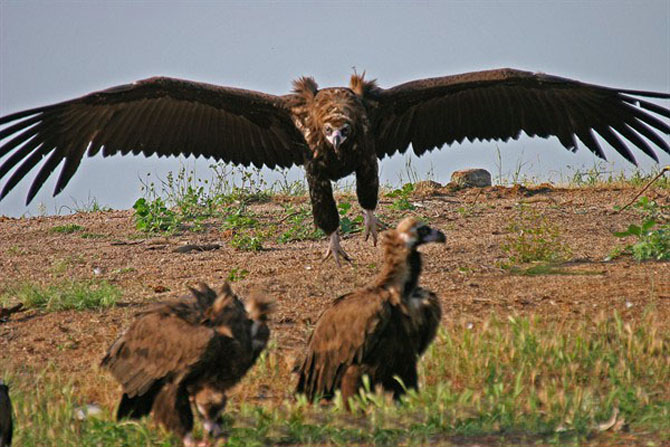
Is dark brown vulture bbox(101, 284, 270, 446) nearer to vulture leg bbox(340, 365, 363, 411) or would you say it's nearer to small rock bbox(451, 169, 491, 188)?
vulture leg bbox(340, 365, 363, 411)

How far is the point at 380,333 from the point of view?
15.8 feet

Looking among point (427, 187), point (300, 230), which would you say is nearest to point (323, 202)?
point (300, 230)

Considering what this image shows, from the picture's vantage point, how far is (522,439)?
169 inches

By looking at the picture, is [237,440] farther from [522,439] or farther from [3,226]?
[3,226]

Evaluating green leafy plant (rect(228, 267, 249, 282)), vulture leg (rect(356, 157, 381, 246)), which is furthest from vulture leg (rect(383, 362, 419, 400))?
vulture leg (rect(356, 157, 381, 246))

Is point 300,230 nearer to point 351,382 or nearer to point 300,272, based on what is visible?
point 300,272

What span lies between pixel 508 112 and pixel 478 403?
581 cm

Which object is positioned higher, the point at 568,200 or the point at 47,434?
the point at 568,200

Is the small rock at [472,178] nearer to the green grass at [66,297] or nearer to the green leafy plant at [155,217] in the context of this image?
the green leafy plant at [155,217]

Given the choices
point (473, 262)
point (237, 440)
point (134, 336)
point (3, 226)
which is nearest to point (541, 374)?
point (237, 440)

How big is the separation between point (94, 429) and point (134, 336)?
506mm

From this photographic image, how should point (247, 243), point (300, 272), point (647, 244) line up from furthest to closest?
point (247, 243) < point (300, 272) < point (647, 244)

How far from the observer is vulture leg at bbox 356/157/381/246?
9078 millimetres

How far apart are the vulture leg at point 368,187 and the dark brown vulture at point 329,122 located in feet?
0.04
